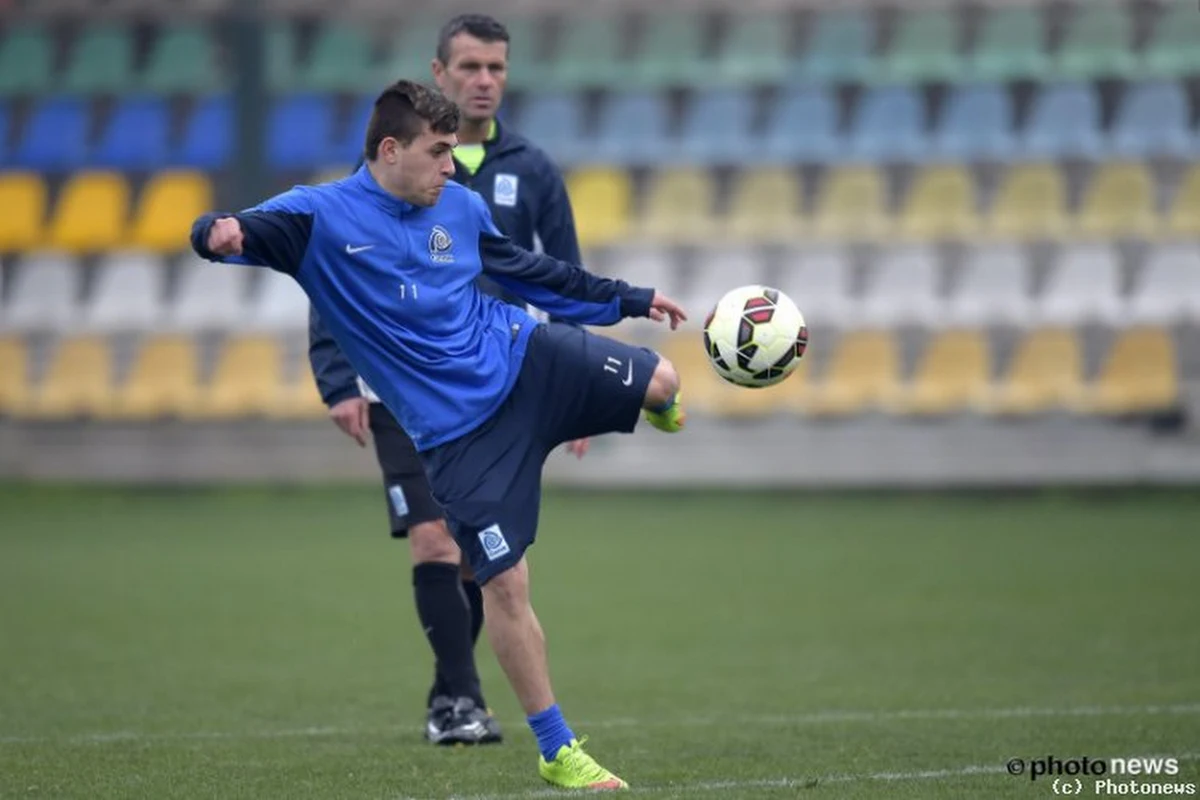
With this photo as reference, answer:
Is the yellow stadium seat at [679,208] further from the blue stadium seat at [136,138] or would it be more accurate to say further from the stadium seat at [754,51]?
the blue stadium seat at [136,138]

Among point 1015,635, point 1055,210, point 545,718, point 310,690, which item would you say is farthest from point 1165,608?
point 1055,210

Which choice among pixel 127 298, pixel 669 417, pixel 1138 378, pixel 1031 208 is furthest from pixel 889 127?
pixel 669 417

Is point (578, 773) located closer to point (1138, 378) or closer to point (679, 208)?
point (1138, 378)

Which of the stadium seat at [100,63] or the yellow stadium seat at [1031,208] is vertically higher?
the stadium seat at [100,63]

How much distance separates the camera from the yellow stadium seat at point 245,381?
1992 centimetres

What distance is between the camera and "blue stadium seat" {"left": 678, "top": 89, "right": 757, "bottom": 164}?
2128cm

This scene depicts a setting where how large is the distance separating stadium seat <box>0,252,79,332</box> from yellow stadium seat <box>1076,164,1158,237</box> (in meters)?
10.4

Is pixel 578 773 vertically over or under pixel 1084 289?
under

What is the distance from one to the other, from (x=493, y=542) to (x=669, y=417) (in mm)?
711

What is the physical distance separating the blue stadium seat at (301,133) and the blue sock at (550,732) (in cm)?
1629

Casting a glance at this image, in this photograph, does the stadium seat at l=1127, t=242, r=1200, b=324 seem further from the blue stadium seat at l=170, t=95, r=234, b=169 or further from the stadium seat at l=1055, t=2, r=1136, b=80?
the blue stadium seat at l=170, t=95, r=234, b=169

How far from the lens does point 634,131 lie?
21797 mm

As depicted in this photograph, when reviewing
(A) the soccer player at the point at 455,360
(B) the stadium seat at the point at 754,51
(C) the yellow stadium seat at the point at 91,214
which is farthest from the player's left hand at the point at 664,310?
(C) the yellow stadium seat at the point at 91,214

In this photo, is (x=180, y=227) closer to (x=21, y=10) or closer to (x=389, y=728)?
(x=21, y=10)
